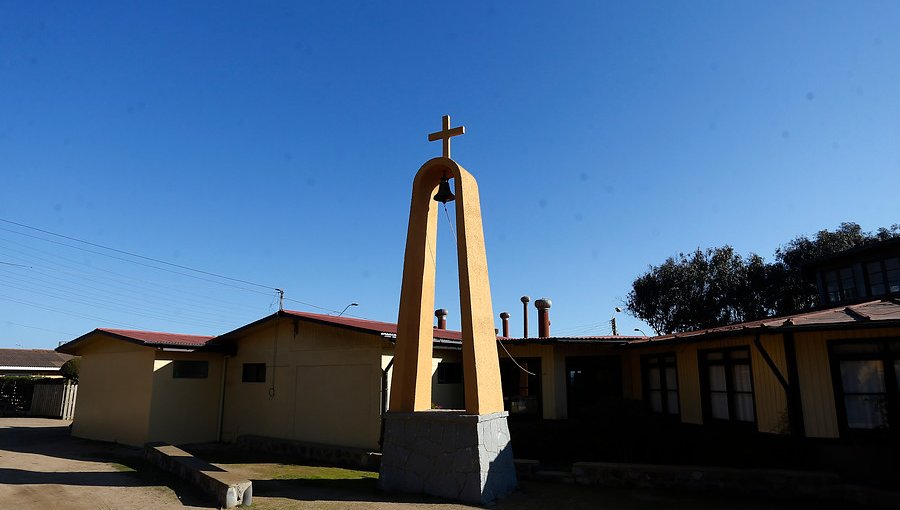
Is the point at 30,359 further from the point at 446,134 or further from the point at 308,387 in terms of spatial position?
the point at 446,134

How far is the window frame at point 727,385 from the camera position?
34.3ft

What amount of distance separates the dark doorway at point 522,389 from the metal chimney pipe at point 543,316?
4.74ft

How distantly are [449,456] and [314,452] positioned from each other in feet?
19.6

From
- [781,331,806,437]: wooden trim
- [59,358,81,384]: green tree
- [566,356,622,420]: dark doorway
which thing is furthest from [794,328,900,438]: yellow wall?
[59,358,81,384]: green tree

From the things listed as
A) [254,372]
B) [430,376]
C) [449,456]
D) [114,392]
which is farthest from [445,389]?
[114,392]

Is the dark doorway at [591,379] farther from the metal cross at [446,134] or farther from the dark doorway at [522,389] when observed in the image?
the metal cross at [446,134]

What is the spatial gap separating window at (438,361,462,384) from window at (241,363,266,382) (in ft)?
17.3

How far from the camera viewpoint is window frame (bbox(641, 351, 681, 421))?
1282 cm

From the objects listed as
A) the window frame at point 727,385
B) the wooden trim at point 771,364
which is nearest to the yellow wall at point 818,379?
the wooden trim at point 771,364

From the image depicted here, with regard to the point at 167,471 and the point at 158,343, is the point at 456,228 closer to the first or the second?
the point at 167,471

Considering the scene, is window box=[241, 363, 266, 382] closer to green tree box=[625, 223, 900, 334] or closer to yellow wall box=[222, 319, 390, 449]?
yellow wall box=[222, 319, 390, 449]

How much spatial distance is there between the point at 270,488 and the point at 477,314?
185 inches

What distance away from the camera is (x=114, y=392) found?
16.3m

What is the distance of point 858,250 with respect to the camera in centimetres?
1555
